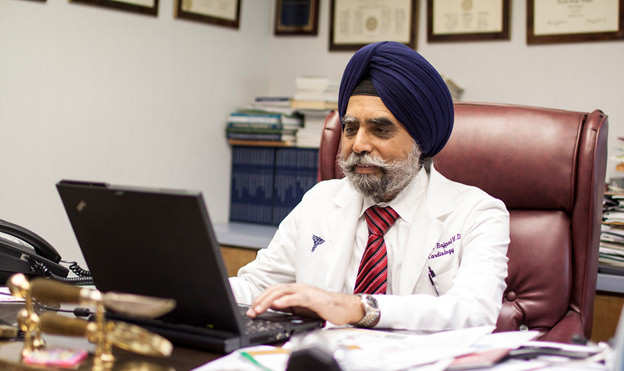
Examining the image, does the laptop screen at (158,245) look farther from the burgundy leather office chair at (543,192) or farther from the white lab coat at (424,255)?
the burgundy leather office chair at (543,192)

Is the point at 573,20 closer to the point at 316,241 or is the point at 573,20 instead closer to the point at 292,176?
the point at 292,176

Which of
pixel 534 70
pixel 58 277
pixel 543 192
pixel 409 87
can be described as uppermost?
pixel 534 70

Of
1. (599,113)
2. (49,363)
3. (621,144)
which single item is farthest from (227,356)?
(621,144)

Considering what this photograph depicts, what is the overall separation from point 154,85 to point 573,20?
1656 millimetres

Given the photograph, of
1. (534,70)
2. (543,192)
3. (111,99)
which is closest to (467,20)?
(534,70)

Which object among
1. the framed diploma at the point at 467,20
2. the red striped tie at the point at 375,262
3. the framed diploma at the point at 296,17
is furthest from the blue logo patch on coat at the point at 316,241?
the framed diploma at the point at 296,17

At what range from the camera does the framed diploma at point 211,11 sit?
2588mm

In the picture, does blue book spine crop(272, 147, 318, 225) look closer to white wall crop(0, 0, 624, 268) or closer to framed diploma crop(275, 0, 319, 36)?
white wall crop(0, 0, 624, 268)

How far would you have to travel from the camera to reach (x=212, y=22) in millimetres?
2697

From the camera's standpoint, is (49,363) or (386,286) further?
(386,286)

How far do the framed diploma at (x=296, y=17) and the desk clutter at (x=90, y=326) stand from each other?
7.58ft

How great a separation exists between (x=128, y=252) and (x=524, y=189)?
40.2 inches

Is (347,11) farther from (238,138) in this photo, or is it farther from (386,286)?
(386,286)

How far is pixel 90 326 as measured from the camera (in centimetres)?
70
